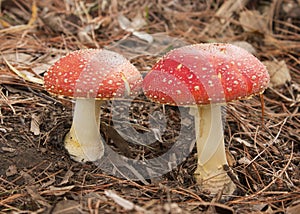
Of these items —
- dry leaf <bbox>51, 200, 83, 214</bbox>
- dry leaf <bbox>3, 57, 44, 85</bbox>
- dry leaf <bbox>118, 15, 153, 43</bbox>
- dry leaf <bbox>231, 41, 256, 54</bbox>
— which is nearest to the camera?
dry leaf <bbox>51, 200, 83, 214</bbox>

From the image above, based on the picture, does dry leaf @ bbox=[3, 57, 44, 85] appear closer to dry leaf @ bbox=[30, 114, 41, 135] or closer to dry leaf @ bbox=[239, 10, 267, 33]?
dry leaf @ bbox=[30, 114, 41, 135]

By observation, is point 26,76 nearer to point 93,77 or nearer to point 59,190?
point 93,77

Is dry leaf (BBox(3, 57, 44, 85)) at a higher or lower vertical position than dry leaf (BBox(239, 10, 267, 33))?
lower

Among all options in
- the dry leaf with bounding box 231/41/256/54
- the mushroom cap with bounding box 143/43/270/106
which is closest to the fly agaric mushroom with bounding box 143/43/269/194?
the mushroom cap with bounding box 143/43/270/106

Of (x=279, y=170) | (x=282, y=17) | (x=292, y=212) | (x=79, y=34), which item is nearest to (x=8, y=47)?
(x=79, y=34)

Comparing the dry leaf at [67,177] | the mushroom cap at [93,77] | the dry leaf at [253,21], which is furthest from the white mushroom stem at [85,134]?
the dry leaf at [253,21]

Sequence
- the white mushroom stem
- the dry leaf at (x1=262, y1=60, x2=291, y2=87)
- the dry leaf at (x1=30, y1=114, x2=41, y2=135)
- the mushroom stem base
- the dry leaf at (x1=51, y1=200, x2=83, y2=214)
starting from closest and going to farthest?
the dry leaf at (x1=51, y1=200, x2=83, y2=214)
the mushroom stem base
the white mushroom stem
the dry leaf at (x1=30, y1=114, x2=41, y2=135)
the dry leaf at (x1=262, y1=60, x2=291, y2=87)
